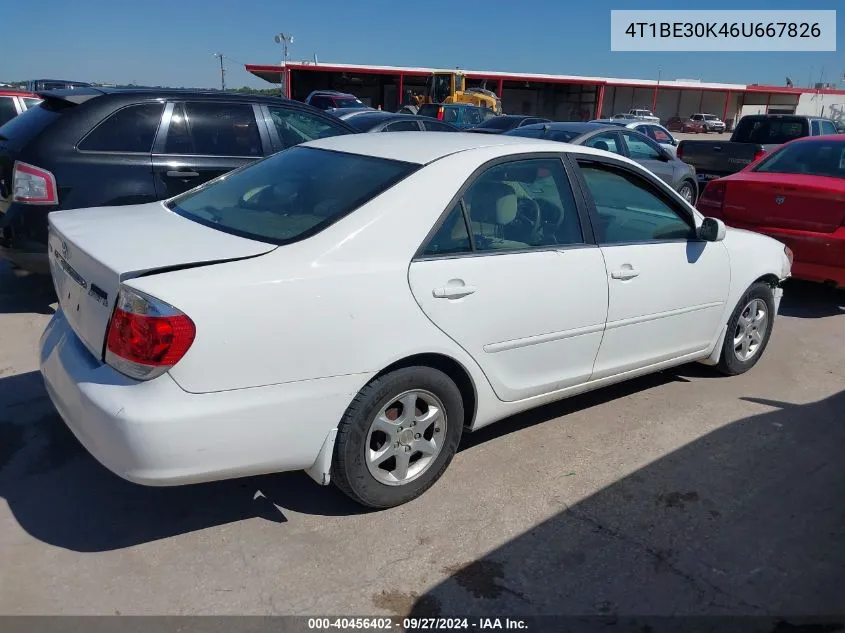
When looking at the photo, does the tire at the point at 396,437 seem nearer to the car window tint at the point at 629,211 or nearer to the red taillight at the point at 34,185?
the car window tint at the point at 629,211

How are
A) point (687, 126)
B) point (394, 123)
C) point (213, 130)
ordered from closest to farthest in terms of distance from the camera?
1. point (213, 130)
2. point (394, 123)
3. point (687, 126)

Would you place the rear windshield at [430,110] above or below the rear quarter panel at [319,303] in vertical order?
above

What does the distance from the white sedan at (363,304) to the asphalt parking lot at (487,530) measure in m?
0.31

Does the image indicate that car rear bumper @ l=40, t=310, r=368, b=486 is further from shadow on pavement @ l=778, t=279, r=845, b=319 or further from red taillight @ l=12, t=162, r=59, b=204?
shadow on pavement @ l=778, t=279, r=845, b=319

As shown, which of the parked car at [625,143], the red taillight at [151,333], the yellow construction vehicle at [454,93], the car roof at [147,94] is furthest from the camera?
the yellow construction vehicle at [454,93]

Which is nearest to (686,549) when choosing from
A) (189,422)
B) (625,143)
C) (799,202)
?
(189,422)

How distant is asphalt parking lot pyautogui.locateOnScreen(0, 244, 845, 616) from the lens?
8.63 ft

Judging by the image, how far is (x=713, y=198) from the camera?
277 inches

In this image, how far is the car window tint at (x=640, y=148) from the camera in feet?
35.1

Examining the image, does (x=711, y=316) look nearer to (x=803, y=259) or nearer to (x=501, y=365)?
(x=501, y=365)

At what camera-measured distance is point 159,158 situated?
5.44 m

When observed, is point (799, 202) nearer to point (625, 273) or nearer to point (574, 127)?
point (625, 273)

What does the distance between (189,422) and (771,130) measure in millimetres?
14216

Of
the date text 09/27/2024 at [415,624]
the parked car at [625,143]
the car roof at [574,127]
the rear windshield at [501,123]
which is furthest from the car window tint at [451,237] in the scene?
the rear windshield at [501,123]
